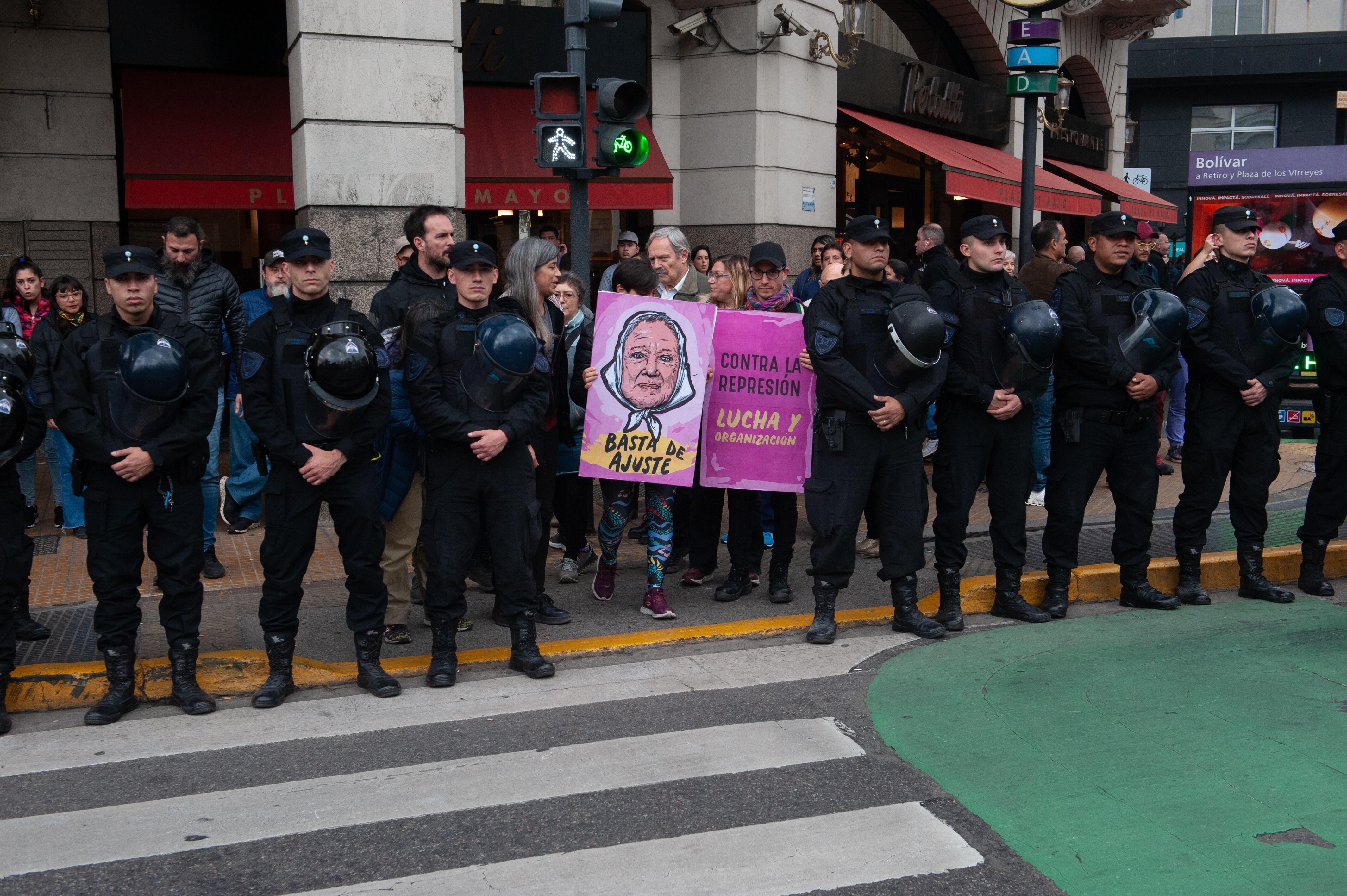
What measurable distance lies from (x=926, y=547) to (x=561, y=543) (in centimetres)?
261

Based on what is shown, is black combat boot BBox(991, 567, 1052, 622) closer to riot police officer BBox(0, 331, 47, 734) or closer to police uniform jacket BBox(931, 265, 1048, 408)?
police uniform jacket BBox(931, 265, 1048, 408)

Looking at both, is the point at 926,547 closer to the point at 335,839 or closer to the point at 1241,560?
the point at 1241,560

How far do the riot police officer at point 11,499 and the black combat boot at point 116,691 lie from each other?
36 cm

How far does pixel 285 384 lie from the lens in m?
5.30

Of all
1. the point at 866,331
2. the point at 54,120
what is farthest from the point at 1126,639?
the point at 54,120

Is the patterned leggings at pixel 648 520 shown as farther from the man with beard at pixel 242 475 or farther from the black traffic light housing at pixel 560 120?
the man with beard at pixel 242 475

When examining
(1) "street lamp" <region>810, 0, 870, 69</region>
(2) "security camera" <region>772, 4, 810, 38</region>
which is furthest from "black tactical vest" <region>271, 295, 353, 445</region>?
(1) "street lamp" <region>810, 0, 870, 69</region>

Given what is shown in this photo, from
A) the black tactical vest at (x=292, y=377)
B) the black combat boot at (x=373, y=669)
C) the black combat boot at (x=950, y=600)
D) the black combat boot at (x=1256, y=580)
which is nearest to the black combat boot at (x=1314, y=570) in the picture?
the black combat boot at (x=1256, y=580)

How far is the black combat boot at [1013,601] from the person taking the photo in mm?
6586

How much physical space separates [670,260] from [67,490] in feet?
16.0

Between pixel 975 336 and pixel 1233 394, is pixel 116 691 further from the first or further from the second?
pixel 1233 394

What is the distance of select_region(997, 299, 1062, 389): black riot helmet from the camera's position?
6113 mm

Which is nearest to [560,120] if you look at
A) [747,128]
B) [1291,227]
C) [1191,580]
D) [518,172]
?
[518,172]

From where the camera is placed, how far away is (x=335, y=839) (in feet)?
13.0
